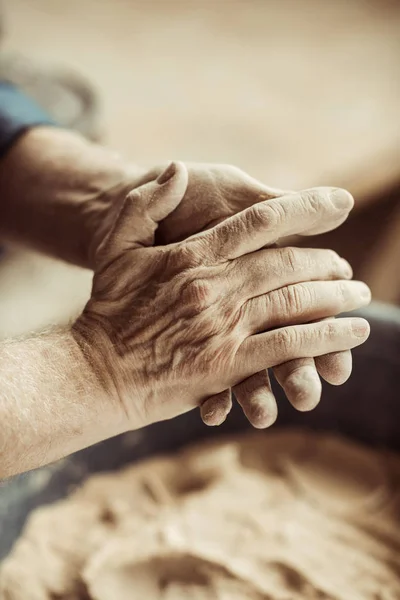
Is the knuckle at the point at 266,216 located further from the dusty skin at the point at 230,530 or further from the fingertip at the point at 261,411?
the dusty skin at the point at 230,530

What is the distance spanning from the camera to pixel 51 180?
1.02m

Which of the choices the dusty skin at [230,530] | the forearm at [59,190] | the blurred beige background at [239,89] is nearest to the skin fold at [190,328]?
the forearm at [59,190]

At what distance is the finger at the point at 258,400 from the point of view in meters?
0.70

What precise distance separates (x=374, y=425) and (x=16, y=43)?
164cm

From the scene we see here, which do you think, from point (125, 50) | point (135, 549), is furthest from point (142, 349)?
point (125, 50)

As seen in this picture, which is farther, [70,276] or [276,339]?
[70,276]

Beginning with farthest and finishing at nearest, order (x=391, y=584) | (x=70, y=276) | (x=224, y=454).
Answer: (x=70, y=276) → (x=224, y=454) → (x=391, y=584)

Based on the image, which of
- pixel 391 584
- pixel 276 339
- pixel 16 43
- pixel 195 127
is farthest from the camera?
pixel 16 43

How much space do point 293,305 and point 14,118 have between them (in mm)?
599

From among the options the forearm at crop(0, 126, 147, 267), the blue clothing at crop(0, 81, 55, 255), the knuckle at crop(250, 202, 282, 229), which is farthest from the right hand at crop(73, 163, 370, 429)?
the blue clothing at crop(0, 81, 55, 255)

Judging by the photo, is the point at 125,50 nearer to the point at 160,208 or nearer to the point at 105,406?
the point at 160,208

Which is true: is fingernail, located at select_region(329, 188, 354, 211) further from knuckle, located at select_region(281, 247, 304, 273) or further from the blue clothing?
the blue clothing

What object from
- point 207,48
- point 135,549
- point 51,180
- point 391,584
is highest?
point 207,48

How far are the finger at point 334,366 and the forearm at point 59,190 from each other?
359mm
